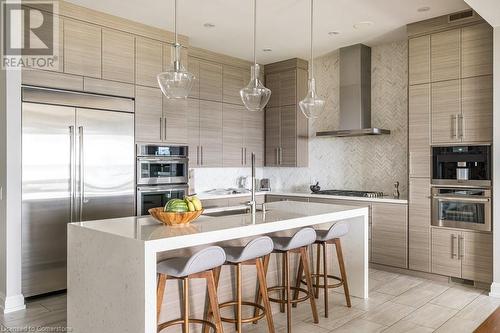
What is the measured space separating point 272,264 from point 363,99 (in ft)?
9.28

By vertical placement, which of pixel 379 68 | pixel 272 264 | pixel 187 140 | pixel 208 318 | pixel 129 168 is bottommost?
pixel 208 318

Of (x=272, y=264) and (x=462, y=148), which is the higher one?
(x=462, y=148)

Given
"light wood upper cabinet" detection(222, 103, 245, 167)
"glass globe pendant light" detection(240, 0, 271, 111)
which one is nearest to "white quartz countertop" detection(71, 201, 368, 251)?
"glass globe pendant light" detection(240, 0, 271, 111)

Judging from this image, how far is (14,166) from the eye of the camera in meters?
3.59

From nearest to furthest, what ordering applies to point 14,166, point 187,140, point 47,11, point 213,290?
point 213,290 < point 14,166 < point 47,11 < point 187,140

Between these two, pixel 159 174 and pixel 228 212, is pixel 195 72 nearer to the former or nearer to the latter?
pixel 159 174

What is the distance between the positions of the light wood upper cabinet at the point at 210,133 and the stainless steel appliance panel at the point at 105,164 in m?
1.37

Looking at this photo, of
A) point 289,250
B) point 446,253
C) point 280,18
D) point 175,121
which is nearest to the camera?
point 289,250

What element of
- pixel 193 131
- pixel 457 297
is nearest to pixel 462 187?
pixel 457 297

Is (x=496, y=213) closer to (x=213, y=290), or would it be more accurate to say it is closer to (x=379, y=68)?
(x=379, y=68)

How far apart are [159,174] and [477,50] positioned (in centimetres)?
370

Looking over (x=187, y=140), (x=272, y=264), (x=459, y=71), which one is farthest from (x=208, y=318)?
(x=459, y=71)

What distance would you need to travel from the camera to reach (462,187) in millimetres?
4254

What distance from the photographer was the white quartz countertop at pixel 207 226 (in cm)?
229
